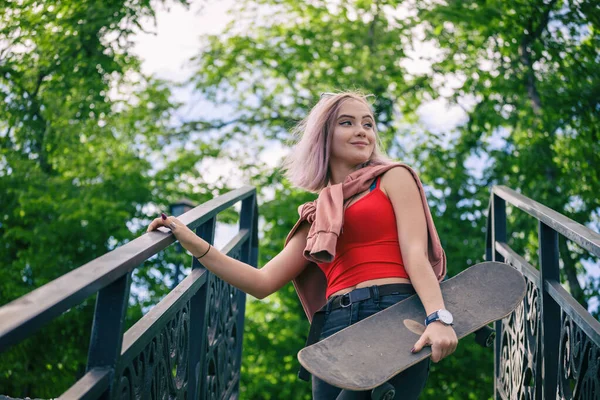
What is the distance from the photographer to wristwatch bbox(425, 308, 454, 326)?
2.18 metres

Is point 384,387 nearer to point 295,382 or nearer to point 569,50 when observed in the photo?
point 569,50

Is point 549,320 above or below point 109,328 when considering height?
below

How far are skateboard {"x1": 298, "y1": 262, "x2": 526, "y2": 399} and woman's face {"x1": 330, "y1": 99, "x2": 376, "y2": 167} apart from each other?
0.63 m

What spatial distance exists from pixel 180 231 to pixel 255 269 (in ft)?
1.34

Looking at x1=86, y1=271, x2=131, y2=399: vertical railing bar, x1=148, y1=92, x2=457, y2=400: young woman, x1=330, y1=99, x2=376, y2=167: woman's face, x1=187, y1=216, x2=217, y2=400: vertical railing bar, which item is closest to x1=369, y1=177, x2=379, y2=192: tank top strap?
x1=148, y1=92, x2=457, y2=400: young woman

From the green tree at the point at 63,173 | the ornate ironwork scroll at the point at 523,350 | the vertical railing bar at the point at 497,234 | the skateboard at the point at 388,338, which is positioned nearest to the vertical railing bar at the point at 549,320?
the ornate ironwork scroll at the point at 523,350

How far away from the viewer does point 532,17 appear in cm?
753

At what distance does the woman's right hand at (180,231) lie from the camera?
2273 millimetres

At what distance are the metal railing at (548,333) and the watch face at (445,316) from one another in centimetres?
44

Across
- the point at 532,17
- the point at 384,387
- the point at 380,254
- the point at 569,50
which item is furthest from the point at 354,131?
the point at 569,50

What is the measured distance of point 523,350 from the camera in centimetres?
319

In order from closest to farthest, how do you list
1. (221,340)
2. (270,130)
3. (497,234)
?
(221,340), (497,234), (270,130)

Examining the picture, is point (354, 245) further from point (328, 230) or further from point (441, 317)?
point (441, 317)

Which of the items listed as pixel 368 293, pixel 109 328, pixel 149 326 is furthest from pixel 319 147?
pixel 109 328
